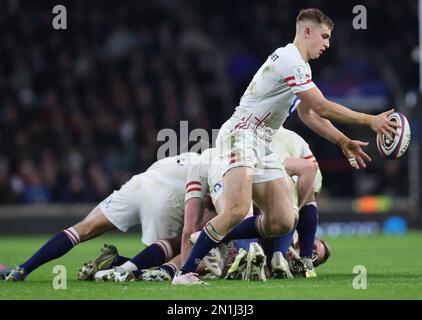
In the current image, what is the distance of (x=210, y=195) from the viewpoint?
789 cm

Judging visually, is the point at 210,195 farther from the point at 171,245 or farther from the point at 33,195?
the point at 33,195

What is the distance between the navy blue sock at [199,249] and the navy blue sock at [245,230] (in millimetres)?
455

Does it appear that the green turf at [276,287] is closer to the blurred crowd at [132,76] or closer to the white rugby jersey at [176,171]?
the white rugby jersey at [176,171]

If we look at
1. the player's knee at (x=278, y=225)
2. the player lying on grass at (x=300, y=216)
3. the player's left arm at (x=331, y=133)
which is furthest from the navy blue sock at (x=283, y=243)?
the player's left arm at (x=331, y=133)

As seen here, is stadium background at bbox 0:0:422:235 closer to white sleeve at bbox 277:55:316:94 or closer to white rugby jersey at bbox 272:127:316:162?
white rugby jersey at bbox 272:127:316:162

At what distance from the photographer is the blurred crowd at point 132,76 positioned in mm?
16891

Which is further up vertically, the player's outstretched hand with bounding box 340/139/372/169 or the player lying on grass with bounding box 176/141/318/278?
the player's outstretched hand with bounding box 340/139/372/169

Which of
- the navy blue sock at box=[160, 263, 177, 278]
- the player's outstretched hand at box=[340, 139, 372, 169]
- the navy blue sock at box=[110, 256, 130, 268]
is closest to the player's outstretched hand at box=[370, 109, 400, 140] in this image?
the player's outstretched hand at box=[340, 139, 372, 169]

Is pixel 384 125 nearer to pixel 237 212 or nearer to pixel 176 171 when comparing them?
pixel 237 212

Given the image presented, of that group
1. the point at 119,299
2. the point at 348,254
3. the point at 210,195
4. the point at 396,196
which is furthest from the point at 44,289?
the point at 396,196

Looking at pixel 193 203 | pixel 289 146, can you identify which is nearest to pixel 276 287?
pixel 193 203

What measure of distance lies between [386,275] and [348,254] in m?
3.51

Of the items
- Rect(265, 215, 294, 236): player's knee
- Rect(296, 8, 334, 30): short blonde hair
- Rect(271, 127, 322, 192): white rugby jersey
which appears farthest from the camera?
Rect(271, 127, 322, 192): white rugby jersey

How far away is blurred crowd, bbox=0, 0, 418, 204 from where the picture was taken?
16.9m
